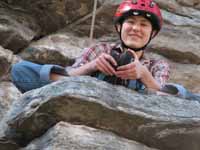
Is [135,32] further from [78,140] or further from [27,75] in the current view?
[78,140]

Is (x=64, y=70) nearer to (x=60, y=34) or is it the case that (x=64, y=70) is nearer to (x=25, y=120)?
(x=25, y=120)

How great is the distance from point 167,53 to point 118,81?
15.8 ft

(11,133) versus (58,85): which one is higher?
(58,85)

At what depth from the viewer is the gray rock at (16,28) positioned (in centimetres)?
948

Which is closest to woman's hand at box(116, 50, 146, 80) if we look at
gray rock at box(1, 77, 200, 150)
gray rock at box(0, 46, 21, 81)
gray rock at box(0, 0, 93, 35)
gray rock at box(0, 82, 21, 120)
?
gray rock at box(1, 77, 200, 150)

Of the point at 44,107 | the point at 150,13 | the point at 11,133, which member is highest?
→ the point at 150,13

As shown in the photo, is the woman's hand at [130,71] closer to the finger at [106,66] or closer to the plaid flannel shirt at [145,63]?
the finger at [106,66]

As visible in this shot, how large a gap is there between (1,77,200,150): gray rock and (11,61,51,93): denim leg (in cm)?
49

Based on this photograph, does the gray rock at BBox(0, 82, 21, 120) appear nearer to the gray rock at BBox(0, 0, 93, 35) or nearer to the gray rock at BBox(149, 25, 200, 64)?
the gray rock at BBox(0, 0, 93, 35)

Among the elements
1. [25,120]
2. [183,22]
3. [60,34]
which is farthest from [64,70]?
[183,22]

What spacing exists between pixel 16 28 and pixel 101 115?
5.08 metres

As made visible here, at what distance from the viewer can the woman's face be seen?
6.24 metres

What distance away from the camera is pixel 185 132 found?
5.04 m

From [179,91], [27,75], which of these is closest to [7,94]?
[27,75]
